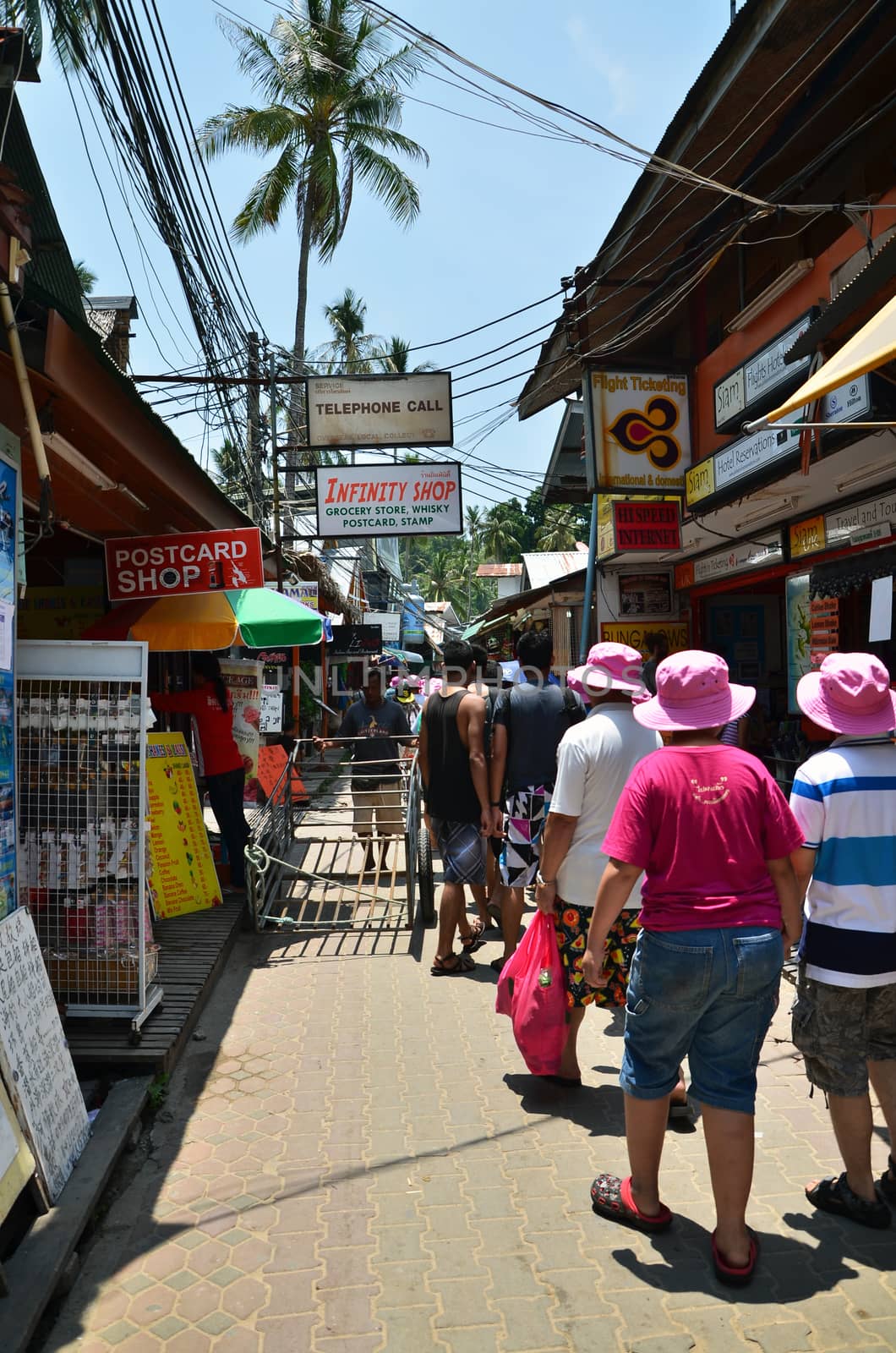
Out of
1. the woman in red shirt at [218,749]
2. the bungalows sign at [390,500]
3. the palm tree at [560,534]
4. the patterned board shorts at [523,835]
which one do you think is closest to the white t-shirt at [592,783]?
the patterned board shorts at [523,835]

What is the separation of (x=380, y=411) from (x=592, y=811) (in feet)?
33.4

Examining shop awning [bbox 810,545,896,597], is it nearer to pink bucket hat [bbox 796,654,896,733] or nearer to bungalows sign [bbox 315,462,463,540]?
pink bucket hat [bbox 796,654,896,733]

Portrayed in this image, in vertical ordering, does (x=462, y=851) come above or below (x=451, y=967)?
above

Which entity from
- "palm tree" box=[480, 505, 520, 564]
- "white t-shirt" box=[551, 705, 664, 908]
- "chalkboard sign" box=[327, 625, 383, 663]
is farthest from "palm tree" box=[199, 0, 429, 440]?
"palm tree" box=[480, 505, 520, 564]

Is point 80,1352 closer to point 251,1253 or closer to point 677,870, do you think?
point 251,1253

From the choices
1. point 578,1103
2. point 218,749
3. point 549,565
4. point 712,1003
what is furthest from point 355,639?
point 712,1003

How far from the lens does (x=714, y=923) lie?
2576 millimetres

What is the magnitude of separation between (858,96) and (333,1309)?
938cm

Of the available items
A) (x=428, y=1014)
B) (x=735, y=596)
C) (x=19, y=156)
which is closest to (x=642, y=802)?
(x=428, y=1014)

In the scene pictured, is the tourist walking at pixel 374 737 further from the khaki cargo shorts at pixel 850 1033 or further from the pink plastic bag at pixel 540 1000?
the khaki cargo shorts at pixel 850 1033

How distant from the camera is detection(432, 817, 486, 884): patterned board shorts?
548cm

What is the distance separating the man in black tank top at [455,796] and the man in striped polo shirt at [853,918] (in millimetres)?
2673

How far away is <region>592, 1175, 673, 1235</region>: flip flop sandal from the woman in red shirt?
4.59m

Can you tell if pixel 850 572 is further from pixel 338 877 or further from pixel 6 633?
pixel 6 633
